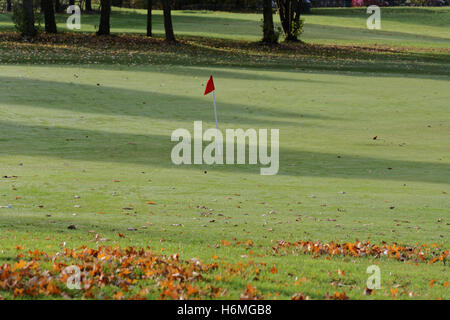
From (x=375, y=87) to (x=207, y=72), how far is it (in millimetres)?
7947

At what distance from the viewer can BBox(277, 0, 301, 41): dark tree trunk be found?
57.3 meters

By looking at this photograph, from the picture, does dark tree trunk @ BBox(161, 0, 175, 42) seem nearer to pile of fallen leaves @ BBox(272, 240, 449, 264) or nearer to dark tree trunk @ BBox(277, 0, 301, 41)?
dark tree trunk @ BBox(277, 0, 301, 41)

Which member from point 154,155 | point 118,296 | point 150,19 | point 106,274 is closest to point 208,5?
point 150,19

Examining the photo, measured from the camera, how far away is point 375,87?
30781 millimetres

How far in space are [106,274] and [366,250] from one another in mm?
3743

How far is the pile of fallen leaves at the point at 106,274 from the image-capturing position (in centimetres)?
733

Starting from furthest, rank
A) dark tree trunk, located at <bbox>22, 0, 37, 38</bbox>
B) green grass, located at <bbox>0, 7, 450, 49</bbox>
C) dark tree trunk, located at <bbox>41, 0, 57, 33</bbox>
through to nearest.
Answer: green grass, located at <bbox>0, 7, 450, 49</bbox> < dark tree trunk, located at <bbox>41, 0, 57, 33</bbox> < dark tree trunk, located at <bbox>22, 0, 37, 38</bbox>

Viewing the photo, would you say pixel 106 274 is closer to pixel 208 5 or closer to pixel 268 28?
pixel 268 28

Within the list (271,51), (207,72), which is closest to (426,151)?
(207,72)

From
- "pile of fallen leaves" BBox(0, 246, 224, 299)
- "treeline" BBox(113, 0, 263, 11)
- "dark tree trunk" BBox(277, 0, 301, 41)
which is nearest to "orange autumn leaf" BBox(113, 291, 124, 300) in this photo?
"pile of fallen leaves" BBox(0, 246, 224, 299)

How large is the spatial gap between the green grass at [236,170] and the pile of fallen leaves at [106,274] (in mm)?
340

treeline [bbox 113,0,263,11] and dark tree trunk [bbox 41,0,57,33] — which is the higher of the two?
treeline [bbox 113,0,263,11]

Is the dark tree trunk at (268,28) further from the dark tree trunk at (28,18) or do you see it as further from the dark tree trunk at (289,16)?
the dark tree trunk at (28,18)

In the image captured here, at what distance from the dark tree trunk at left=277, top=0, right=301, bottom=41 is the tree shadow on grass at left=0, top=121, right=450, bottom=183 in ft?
133
